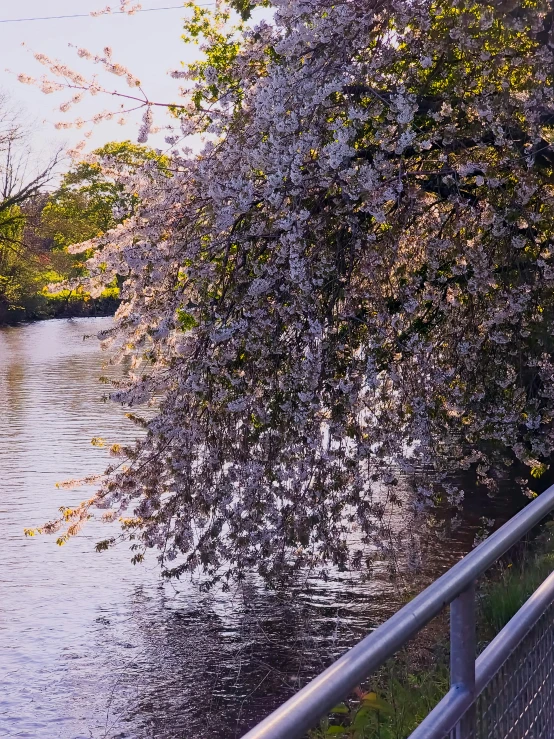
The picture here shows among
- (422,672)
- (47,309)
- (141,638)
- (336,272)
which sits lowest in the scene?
(141,638)

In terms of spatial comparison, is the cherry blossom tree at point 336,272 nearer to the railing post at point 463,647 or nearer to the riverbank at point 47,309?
the railing post at point 463,647

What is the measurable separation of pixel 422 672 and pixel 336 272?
2710 millimetres

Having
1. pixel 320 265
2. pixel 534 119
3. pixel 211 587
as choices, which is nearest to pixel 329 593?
pixel 211 587

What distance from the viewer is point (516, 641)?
2.58 metres

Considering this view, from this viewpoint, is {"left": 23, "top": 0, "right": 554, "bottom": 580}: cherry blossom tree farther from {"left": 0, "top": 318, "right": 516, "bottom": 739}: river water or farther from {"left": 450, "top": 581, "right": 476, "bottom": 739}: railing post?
{"left": 450, "top": 581, "right": 476, "bottom": 739}: railing post

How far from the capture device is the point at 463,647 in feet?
7.23

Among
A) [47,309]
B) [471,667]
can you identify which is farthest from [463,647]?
[47,309]

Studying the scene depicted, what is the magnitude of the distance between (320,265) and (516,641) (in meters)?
5.32

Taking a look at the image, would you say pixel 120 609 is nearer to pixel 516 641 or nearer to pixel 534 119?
pixel 534 119

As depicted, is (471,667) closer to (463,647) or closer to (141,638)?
(463,647)

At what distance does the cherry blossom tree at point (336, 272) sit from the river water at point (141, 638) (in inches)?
25.6

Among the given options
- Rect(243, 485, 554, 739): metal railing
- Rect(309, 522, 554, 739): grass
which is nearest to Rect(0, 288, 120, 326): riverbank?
Rect(309, 522, 554, 739): grass

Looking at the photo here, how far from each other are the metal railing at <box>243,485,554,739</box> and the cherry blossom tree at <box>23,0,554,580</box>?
15.7 ft

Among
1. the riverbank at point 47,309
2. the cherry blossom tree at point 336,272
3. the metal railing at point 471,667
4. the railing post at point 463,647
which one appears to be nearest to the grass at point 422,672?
the cherry blossom tree at point 336,272
